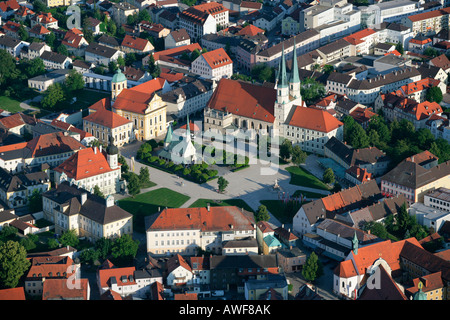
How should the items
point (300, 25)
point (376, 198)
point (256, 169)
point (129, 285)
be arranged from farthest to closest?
point (300, 25) → point (256, 169) → point (376, 198) → point (129, 285)

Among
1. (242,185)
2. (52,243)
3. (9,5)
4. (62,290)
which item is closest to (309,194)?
(242,185)

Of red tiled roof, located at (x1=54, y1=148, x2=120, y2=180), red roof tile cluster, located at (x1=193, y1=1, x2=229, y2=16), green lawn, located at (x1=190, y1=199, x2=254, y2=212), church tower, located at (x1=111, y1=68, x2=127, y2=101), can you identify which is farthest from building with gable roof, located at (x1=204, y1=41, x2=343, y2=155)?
red roof tile cluster, located at (x1=193, y1=1, x2=229, y2=16)

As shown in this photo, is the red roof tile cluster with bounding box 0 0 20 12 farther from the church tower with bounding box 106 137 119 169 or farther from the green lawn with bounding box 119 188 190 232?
the green lawn with bounding box 119 188 190 232

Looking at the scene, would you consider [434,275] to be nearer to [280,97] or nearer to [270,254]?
[270,254]

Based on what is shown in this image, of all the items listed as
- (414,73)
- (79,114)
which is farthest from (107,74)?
(414,73)

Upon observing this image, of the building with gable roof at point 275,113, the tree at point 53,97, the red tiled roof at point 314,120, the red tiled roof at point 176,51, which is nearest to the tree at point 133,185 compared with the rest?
the building with gable roof at point 275,113

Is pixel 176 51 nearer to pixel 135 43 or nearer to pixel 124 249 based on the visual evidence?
pixel 135 43
